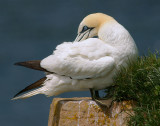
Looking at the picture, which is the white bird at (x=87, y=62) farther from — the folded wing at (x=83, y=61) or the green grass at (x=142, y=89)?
the green grass at (x=142, y=89)

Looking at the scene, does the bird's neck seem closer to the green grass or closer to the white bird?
the white bird

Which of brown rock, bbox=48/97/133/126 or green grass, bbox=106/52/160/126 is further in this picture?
brown rock, bbox=48/97/133/126

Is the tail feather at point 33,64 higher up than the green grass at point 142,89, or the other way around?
the tail feather at point 33,64

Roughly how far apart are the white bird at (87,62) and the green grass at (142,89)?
8.5 inches

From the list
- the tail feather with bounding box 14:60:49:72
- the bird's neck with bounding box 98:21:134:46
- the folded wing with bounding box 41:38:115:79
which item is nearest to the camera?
the folded wing with bounding box 41:38:115:79

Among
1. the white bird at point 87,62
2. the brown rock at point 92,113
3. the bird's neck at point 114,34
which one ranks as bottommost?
the brown rock at point 92,113

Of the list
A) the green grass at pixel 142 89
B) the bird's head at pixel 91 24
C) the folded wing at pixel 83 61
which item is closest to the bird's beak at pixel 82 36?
the bird's head at pixel 91 24

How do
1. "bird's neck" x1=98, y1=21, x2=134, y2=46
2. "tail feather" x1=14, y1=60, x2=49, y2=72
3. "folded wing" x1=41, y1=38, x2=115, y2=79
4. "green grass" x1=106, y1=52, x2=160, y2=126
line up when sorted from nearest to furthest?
"green grass" x1=106, y1=52, x2=160, y2=126 < "folded wing" x1=41, y1=38, x2=115, y2=79 < "bird's neck" x1=98, y1=21, x2=134, y2=46 < "tail feather" x1=14, y1=60, x2=49, y2=72

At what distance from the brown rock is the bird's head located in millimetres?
1491

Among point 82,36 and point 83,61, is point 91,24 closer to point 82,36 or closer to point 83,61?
point 82,36

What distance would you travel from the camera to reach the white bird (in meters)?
6.09

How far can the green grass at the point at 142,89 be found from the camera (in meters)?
5.75

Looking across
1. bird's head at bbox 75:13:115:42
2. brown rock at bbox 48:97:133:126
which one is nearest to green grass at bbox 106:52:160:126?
brown rock at bbox 48:97:133:126

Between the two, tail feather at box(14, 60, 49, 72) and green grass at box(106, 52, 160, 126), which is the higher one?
tail feather at box(14, 60, 49, 72)
